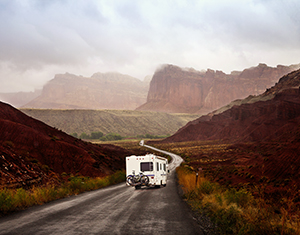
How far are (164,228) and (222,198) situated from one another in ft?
18.6

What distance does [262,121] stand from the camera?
107625mm

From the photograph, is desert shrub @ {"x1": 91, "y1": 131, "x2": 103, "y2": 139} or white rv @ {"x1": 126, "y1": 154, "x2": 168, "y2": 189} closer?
white rv @ {"x1": 126, "y1": 154, "x2": 168, "y2": 189}

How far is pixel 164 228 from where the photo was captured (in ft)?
32.3

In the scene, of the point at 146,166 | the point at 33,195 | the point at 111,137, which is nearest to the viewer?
the point at 33,195

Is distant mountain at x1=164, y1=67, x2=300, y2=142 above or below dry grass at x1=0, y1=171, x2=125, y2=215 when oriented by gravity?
above

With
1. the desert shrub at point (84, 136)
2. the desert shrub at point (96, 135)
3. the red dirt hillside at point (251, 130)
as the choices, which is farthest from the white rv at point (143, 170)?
the desert shrub at point (96, 135)

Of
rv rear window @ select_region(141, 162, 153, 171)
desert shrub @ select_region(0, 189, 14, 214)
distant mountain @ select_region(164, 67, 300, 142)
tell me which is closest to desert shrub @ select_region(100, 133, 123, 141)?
distant mountain @ select_region(164, 67, 300, 142)

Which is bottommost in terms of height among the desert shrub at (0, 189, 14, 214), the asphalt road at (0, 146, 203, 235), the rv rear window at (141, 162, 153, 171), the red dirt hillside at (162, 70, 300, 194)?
the asphalt road at (0, 146, 203, 235)

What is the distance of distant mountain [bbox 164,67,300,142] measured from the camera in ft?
315

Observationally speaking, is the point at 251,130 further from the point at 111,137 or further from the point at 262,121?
the point at 111,137

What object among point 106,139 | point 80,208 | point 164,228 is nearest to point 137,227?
point 164,228

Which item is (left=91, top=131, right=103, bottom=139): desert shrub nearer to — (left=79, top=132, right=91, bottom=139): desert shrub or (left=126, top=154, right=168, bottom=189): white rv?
(left=79, top=132, right=91, bottom=139): desert shrub

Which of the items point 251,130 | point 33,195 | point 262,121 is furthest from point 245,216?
point 262,121

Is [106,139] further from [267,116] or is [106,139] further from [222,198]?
[222,198]
